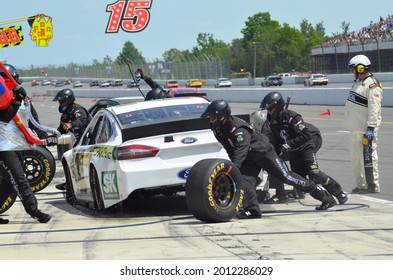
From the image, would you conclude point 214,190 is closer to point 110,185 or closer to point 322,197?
point 110,185

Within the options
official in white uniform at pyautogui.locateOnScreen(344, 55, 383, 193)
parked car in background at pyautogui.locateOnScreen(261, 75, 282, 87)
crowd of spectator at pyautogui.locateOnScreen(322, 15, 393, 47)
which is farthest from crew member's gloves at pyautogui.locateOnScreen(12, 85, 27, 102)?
parked car in background at pyautogui.locateOnScreen(261, 75, 282, 87)

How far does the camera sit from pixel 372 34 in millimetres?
72688

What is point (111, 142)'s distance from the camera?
1003 centimetres

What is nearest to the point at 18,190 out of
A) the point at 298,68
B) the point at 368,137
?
the point at 368,137

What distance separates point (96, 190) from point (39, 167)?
8.33 ft

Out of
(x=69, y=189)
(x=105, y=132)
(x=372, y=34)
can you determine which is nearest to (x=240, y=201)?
(x=105, y=132)

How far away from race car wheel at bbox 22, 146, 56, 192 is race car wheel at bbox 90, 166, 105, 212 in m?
2.16

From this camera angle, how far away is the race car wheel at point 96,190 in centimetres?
1026

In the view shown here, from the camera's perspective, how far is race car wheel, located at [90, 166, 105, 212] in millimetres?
10258

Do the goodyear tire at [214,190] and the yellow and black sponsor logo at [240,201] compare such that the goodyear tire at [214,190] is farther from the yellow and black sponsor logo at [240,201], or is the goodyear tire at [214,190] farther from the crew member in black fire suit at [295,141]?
the crew member in black fire suit at [295,141]

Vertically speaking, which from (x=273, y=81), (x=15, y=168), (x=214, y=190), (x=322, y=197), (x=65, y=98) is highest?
(x=65, y=98)

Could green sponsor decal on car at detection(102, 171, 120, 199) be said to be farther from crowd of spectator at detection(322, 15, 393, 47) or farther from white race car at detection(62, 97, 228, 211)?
crowd of spectator at detection(322, 15, 393, 47)

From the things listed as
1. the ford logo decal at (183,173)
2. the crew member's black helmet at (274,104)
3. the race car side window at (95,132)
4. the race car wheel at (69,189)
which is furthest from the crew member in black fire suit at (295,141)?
the race car wheel at (69,189)
